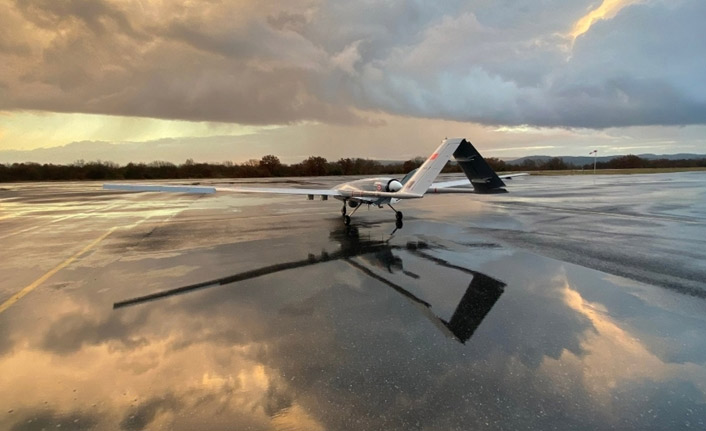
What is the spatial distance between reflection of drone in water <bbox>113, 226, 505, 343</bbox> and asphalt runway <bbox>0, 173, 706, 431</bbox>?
50 millimetres

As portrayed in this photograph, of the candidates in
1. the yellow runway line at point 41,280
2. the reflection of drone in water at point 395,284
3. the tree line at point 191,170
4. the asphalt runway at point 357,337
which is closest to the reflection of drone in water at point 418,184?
the reflection of drone in water at point 395,284

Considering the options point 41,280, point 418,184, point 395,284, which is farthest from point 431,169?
point 41,280

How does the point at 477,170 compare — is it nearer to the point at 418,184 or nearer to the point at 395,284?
the point at 418,184

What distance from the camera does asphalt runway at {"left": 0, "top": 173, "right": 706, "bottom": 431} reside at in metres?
3.55

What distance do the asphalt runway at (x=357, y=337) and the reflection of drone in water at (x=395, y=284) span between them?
50 mm

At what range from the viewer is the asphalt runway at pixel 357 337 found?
11.7 ft

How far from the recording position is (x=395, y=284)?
24.6 feet

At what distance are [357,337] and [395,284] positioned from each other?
100 inches

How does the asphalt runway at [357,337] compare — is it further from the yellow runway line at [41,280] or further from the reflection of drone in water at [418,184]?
the reflection of drone in water at [418,184]

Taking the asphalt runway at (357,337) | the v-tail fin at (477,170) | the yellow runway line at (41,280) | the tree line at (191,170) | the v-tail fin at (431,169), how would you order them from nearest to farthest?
the asphalt runway at (357,337) < the yellow runway line at (41,280) < the v-tail fin at (431,169) < the v-tail fin at (477,170) < the tree line at (191,170)

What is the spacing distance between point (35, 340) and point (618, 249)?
13.3 metres

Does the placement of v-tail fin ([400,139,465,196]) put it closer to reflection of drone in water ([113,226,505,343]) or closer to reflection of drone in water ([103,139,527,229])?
reflection of drone in water ([103,139,527,229])

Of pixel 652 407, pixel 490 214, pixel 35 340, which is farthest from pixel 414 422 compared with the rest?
pixel 490 214

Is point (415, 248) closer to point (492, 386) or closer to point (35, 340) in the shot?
point (492, 386)
